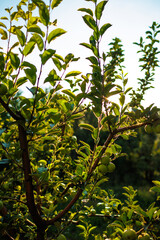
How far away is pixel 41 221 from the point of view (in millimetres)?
1256

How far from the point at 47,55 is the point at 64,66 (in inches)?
8.0

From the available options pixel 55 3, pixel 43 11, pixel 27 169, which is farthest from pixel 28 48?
pixel 27 169

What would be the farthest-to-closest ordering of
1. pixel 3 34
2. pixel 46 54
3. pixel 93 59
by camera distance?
pixel 3 34, pixel 93 59, pixel 46 54

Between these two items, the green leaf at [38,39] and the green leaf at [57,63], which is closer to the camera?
the green leaf at [38,39]

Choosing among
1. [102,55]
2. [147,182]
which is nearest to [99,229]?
[102,55]

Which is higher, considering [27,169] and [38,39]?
[38,39]

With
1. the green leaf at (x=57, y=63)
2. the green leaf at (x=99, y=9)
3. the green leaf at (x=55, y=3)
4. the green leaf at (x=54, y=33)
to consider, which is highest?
the green leaf at (x=55, y=3)

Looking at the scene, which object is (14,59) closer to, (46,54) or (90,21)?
(46,54)

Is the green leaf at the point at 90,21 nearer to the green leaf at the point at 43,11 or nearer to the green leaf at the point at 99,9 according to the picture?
the green leaf at the point at 99,9

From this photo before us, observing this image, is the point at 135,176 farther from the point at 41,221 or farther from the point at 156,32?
the point at 41,221

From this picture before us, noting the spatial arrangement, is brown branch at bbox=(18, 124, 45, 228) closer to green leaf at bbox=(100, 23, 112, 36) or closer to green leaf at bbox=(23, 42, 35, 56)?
green leaf at bbox=(23, 42, 35, 56)

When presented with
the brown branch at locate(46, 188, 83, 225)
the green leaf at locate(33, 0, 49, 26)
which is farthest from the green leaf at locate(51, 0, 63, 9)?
the brown branch at locate(46, 188, 83, 225)

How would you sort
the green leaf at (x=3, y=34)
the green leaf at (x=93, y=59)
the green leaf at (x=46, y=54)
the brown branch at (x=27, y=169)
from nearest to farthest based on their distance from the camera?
the green leaf at (x=46, y=54)
the green leaf at (x=93, y=59)
the brown branch at (x=27, y=169)
the green leaf at (x=3, y=34)

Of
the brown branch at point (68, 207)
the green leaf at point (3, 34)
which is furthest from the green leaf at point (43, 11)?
the brown branch at point (68, 207)
